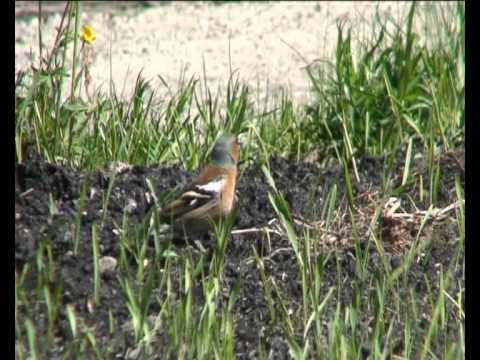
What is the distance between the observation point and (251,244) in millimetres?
5098

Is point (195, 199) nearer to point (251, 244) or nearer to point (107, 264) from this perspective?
point (251, 244)

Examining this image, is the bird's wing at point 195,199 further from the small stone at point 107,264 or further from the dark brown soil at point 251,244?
the small stone at point 107,264

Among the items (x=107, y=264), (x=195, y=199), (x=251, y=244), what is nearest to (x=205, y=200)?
(x=195, y=199)

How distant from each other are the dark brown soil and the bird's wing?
0.14 metres

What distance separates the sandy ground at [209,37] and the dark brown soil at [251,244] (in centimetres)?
195

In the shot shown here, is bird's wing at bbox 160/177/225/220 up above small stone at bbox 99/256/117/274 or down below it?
above

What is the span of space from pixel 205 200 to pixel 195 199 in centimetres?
5

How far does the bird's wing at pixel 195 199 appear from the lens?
4.97m

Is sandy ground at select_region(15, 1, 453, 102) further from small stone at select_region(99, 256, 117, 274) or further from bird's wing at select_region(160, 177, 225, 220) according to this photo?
small stone at select_region(99, 256, 117, 274)

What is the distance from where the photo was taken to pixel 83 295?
4.45 meters

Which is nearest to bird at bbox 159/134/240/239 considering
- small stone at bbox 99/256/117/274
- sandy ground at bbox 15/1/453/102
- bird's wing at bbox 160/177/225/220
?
bird's wing at bbox 160/177/225/220

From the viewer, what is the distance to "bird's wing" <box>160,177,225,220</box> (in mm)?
4973
